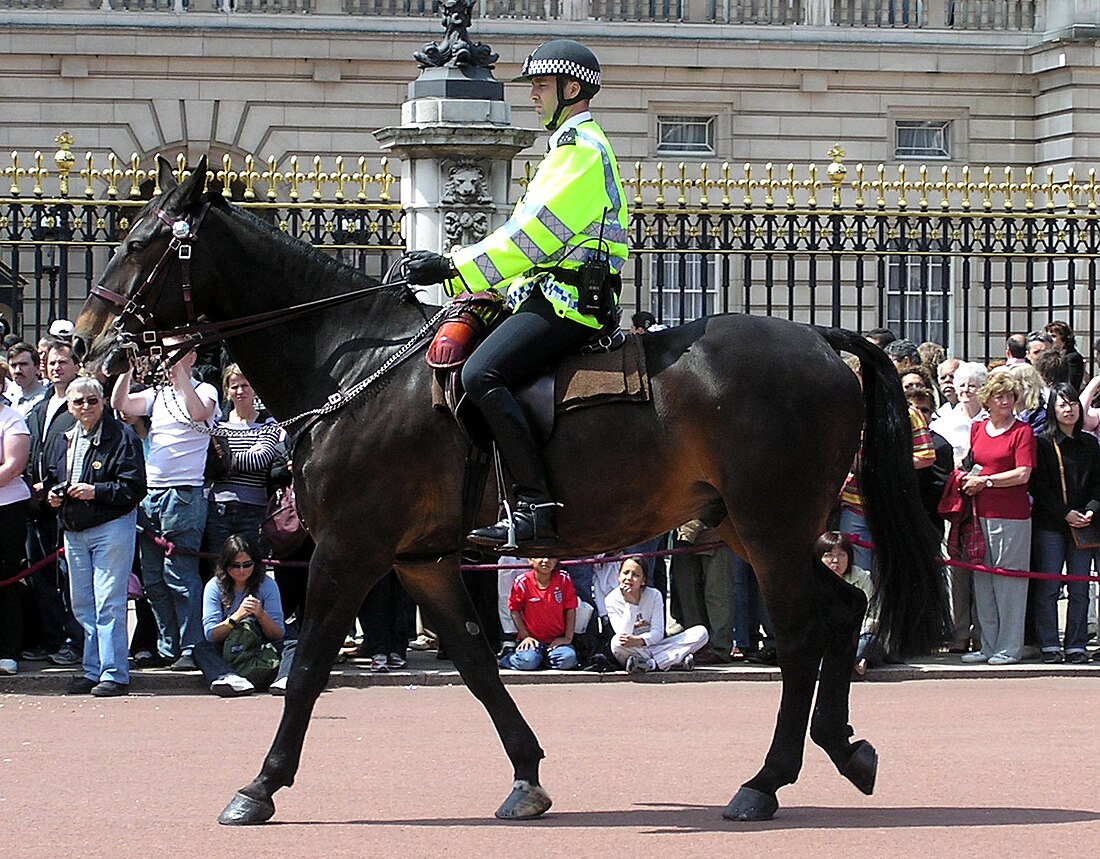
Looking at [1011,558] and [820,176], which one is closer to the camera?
[1011,558]

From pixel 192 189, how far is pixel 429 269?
42.6 inches

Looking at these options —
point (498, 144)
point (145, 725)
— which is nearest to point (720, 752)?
point (145, 725)

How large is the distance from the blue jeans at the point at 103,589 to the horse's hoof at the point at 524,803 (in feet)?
13.6

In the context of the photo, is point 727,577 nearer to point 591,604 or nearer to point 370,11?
point 591,604

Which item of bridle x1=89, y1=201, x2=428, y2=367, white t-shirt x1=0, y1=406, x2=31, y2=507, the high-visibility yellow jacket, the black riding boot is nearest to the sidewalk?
white t-shirt x1=0, y1=406, x2=31, y2=507

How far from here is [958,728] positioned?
9977 mm

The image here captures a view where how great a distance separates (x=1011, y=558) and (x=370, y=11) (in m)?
16.6

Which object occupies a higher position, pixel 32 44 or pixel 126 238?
pixel 32 44

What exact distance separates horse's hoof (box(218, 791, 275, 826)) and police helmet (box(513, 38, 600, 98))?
283 cm

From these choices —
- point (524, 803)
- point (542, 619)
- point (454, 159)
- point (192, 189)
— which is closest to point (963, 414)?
point (542, 619)

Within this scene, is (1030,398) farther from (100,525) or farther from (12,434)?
(12,434)

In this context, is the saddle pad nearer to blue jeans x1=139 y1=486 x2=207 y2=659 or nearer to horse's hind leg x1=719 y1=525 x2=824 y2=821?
horse's hind leg x1=719 y1=525 x2=824 y2=821

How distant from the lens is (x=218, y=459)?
38.2 ft

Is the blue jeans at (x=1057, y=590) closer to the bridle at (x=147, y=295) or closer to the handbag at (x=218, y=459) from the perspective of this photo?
the handbag at (x=218, y=459)
